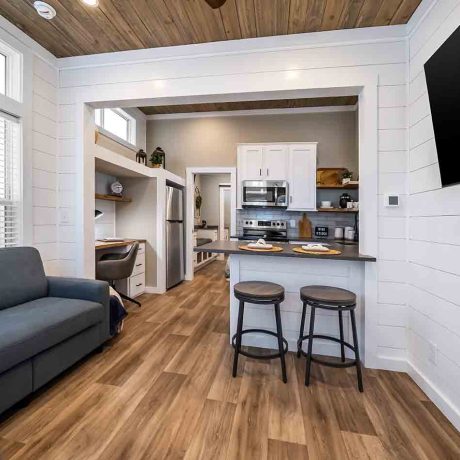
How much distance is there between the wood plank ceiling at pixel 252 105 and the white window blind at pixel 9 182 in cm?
271

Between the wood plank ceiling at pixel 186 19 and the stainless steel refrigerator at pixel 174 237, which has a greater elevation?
the wood plank ceiling at pixel 186 19

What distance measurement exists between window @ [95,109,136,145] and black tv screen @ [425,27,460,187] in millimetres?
3770

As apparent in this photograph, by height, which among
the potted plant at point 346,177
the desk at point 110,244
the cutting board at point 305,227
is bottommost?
the desk at point 110,244

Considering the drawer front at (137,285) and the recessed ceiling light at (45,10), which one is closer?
the recessed ceiling light at (45,10)

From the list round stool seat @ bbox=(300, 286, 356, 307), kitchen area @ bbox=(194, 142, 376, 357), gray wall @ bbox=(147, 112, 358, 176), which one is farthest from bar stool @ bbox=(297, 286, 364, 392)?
gray wall @ bbox=(147, 112, 358, 176)

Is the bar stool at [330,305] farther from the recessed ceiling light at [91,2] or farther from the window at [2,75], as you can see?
the window at [2,75]

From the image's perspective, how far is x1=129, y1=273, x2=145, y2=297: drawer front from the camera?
3.74 m

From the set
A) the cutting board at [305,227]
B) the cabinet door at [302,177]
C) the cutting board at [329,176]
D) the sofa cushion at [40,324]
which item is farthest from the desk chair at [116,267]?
the cutting board at [329,176]

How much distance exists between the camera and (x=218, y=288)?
4461mm

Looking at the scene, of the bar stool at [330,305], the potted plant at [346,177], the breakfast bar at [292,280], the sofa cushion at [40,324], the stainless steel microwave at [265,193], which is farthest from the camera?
the stainless steel microwave at [265,193]

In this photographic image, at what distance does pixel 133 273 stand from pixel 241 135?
3059 mm

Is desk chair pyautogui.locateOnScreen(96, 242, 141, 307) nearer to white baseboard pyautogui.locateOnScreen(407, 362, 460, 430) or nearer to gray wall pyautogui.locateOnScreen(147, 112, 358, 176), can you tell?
gray wall pyautogui.locateOnScreen(147, 112, 358, 176)

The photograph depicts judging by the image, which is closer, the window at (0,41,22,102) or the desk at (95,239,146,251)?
the window at (0,41,22,102)

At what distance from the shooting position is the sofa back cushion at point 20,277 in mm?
1961
